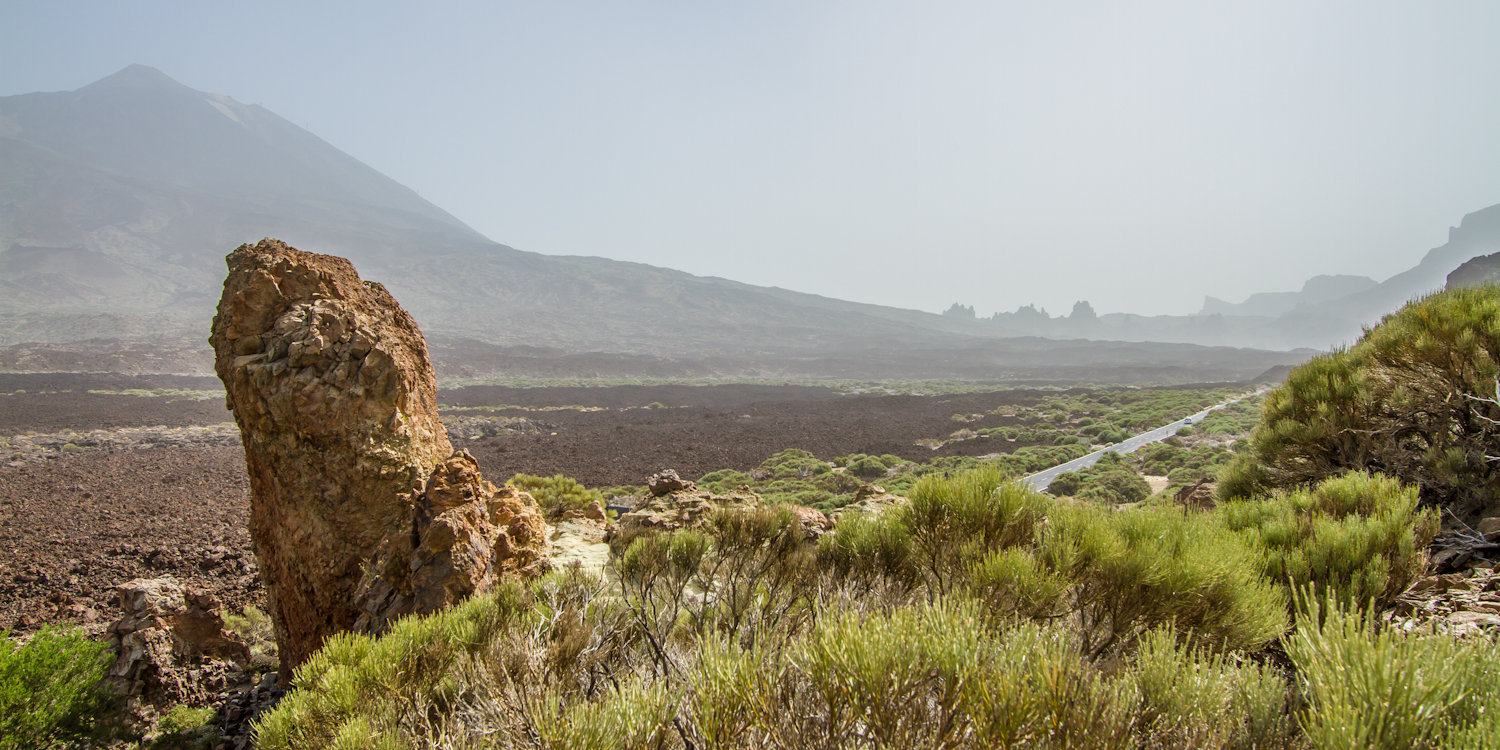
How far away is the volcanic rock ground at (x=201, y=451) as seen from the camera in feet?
27.9

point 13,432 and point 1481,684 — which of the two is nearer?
point 1481,684

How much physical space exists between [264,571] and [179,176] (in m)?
228

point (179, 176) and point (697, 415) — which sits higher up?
point (179, 176)

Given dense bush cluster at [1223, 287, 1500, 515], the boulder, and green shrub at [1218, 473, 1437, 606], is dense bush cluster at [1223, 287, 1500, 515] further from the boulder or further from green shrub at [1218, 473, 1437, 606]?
the boulder

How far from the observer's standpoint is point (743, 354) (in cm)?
10088

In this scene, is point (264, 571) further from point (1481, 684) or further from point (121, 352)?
point (121, 352)

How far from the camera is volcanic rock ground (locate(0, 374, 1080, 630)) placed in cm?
851

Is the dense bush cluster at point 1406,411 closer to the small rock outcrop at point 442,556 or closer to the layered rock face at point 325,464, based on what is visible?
the small rock outcrop at point 442,556

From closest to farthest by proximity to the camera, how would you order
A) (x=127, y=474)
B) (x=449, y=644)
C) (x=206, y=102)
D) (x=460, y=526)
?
(x=449, y=644), (x=460, y=526), (x=127, y=474), (x=206, y=102)

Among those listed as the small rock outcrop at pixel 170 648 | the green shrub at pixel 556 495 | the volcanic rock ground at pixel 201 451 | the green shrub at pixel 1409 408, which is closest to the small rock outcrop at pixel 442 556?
the small rock outcrop at pixel 170 648

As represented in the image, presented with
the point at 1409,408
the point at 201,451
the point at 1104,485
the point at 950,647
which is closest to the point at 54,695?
the point at 950,647

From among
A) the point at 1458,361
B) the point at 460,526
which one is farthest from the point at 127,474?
the point at 1458,361

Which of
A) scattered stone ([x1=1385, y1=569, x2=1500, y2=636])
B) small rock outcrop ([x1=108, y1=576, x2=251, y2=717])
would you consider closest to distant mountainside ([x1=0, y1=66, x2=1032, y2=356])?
small rock outcrop ([x1=108, y1=576, x2=251, y2=717])

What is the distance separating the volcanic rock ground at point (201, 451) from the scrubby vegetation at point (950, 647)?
723cm
